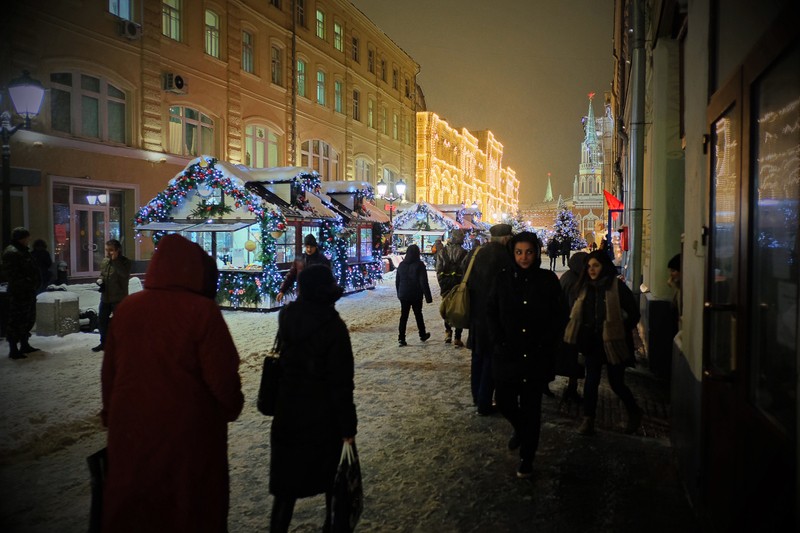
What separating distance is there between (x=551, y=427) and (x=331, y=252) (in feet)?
43.1

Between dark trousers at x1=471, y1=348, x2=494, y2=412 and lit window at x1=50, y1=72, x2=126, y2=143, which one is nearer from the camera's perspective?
dark trousers at x1=471, y1=348, x2=494, y2=412

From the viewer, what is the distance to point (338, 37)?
35.0 metres

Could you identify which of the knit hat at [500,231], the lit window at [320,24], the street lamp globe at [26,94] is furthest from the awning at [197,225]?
the lit window at [320,24]

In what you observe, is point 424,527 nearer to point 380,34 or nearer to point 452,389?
point 452,389

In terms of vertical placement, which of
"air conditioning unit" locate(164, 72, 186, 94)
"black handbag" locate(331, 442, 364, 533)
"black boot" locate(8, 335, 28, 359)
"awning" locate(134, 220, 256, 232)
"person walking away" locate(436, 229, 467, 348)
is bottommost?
"black boot" locate(8, 335, 28, 359)

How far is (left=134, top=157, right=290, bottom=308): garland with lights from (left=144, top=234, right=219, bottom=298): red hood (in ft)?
38.7

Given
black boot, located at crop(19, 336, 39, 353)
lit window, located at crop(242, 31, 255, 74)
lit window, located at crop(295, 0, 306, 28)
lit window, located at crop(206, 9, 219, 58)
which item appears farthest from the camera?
lit window, located at crop(295, 0, 306, 28)

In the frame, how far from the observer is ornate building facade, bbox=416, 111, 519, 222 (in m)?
50.9

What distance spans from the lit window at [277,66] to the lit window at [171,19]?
6.60 metres

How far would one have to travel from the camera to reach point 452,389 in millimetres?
7305

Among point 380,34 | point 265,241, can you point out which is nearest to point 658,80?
point 265,241

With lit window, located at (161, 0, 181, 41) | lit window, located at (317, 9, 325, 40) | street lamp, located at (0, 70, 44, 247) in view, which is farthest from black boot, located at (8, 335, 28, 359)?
lit window, located at (317, 9, 325, 40)

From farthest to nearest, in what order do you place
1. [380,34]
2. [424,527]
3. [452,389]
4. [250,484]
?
[380,34] → [452,389] → [250,484] → [424,527]

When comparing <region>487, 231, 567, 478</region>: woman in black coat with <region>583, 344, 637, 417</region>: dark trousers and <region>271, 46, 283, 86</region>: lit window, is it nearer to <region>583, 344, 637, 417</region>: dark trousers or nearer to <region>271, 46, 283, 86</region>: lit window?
<region>583, 344, 637, 417</region>: dark trousers
